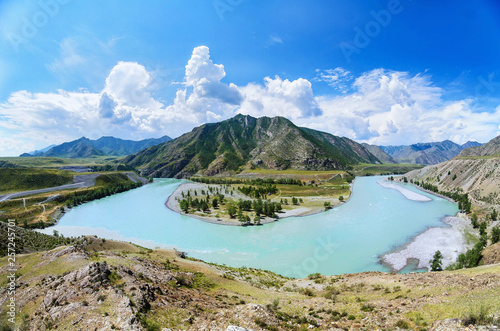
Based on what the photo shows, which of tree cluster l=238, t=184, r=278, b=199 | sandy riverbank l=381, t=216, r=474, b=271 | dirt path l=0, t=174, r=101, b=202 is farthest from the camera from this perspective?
tree cluster l=238, t=184, r=278, b=199

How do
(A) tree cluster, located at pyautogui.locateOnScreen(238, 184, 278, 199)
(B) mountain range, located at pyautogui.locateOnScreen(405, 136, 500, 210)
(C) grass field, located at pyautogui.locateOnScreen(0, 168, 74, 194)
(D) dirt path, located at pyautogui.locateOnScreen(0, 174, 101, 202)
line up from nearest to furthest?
(B) mountain range, located at pyautogui.locateOnScreen(405, 136, 500, 210)
(D) dirt path, located at pyautogui.locateOnScreen(0, 174, 101, 202)
(A) tree cluster, located at pyautogui.locateOnScreen(238, 184, 278, 199)
(C) grass field, located at pyautogui.locateOnScreen(0, 168, 74, 194)

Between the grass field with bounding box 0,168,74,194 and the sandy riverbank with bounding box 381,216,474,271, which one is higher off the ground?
the grass field with bounding box 0,168,74,194

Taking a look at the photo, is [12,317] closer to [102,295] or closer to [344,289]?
[102,295]

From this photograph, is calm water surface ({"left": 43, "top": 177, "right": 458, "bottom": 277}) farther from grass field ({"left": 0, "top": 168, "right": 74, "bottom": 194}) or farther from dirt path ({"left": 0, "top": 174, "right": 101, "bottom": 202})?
grass field ({"left": 0, "top": 168, "right": 74, "bottom": 194})

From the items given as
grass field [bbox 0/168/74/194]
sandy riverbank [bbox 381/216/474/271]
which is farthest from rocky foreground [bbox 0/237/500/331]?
grass field [bbox 0/168/74/194]

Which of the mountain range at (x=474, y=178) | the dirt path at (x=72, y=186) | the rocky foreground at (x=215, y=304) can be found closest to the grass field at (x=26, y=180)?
the dirt path at (x=72, y=186)

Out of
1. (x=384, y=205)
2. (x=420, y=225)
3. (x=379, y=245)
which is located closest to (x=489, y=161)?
(x=384, y=205)
